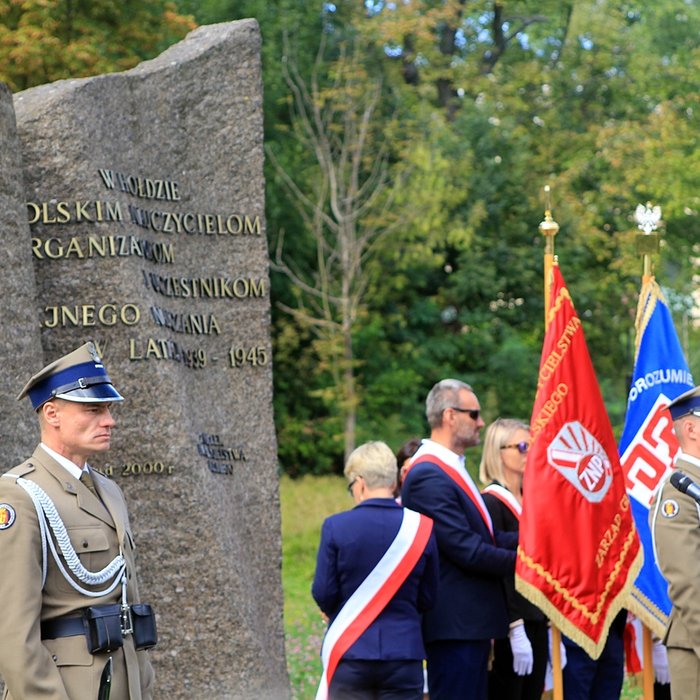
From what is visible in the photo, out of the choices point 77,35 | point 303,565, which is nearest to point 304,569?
point 303,565

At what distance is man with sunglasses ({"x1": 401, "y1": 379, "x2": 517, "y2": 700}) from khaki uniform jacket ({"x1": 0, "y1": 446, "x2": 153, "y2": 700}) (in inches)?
74.8

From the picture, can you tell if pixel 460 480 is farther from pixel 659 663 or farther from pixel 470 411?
pixel 659 663

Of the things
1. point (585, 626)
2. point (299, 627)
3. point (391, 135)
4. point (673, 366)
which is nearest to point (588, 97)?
point (391, 135)

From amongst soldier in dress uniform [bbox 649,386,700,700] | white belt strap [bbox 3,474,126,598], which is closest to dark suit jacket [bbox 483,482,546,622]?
soldier in dress uniform [bbox 649,386,700,700]

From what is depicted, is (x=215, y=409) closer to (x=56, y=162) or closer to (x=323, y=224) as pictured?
(x=56, y=162)

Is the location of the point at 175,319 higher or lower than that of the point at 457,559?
higher

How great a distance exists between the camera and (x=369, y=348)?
2255cm

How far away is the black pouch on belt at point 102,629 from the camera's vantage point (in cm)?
382

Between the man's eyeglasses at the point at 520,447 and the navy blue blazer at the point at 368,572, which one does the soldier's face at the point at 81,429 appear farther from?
the man's eyeglasses at the point at 520,447

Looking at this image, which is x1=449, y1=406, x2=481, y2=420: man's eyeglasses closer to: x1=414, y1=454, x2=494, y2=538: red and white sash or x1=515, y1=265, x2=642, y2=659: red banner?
x1=414, y1=454, x2=494, y2=538: red and white sash

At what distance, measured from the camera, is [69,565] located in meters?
3.84

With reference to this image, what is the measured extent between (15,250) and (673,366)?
381 cm

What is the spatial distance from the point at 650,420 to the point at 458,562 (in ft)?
6.72

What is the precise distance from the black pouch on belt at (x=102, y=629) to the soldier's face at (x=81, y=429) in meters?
0.49
